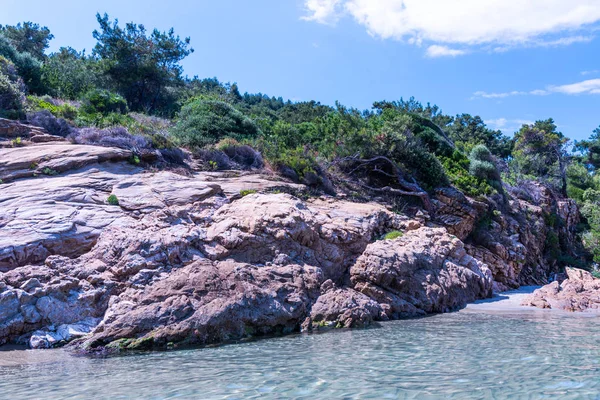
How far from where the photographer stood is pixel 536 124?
45.1 metres

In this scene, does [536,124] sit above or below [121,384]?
above

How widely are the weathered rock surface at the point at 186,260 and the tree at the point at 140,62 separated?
14566 mm

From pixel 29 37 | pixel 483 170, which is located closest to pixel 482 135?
pixel 483 170

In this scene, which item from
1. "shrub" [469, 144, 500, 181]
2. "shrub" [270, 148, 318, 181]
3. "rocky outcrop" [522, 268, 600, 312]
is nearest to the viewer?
"rocky outcrop" [522, 268, 600, 312]

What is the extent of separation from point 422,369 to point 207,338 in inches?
153

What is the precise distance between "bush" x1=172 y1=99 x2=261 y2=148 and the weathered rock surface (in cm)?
354

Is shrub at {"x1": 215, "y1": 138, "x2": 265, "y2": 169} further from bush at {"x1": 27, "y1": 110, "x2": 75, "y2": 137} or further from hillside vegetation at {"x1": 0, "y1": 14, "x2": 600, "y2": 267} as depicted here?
bush at {"x1": 27, "y1": 110, "x2": 75, "y2": 137}

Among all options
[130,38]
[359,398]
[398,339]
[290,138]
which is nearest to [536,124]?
[290,138]

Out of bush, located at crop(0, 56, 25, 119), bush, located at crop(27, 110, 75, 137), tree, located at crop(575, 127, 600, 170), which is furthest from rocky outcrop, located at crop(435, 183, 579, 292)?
tree, located at crop(575, 127, 600, 170)

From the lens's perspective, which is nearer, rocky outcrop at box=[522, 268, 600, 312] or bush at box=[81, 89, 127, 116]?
rocky outcrop at box=[522, 268, 600, 312]

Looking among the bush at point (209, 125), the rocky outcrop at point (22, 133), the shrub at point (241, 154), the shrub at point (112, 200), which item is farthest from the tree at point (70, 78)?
the shrub at point (112, 200)

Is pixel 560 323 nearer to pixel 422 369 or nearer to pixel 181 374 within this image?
pixel 422 369

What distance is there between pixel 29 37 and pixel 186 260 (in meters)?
37.8

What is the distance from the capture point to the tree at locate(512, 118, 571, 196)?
95.1ft
